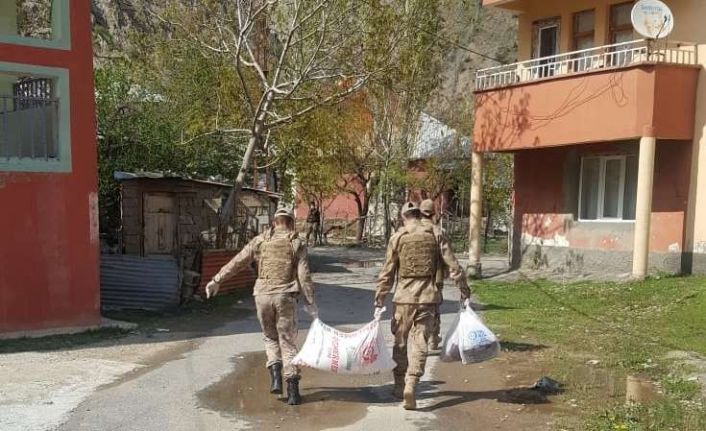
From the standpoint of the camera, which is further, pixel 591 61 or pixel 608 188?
pixel 608 188

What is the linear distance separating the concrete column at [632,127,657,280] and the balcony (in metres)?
0.28

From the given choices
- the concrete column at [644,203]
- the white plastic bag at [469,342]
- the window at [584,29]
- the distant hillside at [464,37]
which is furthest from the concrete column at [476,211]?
the distant hillside at [464,37]

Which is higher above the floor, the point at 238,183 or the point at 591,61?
the point at 591,61

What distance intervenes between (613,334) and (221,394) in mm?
5543

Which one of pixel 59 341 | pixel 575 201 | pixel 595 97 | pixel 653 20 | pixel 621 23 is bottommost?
pixel 59 341

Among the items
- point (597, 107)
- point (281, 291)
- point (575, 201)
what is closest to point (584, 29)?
point (597, 107)

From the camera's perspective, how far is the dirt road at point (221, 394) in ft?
18.7

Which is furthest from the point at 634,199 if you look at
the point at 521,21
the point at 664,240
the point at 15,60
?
the point at 15,60

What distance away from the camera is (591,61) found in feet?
48.1

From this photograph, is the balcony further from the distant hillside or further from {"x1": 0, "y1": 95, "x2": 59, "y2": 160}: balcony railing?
the distant hillside

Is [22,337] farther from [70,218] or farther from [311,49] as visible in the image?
[311,49]

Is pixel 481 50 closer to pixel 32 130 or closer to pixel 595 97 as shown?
pixel 595 97

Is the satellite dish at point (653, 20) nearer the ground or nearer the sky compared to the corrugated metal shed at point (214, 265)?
nearer the sky

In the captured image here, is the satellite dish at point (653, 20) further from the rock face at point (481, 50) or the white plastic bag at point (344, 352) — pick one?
the rock face at point (481, 50)
